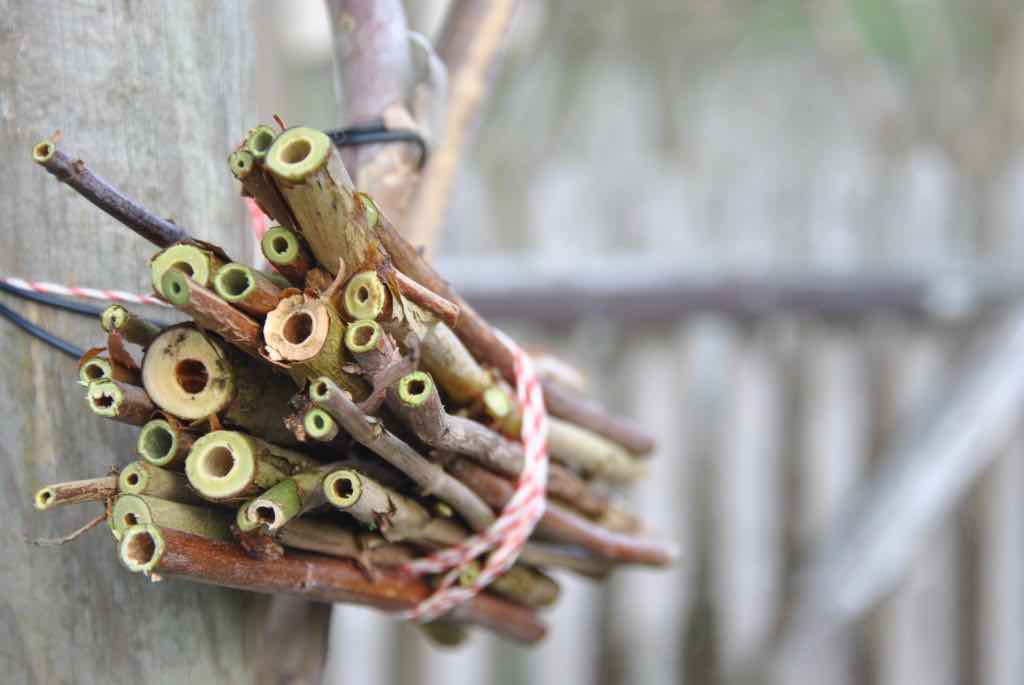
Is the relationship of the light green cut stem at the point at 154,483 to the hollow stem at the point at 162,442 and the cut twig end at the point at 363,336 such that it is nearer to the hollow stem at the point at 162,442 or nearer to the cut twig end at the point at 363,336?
the hollow stem at the point at 162,442

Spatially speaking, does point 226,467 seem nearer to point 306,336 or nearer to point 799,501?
point 306,336

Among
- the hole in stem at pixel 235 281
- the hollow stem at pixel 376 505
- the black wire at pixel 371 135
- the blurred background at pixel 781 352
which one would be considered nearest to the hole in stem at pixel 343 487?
the hollow stem at pixel 376 505

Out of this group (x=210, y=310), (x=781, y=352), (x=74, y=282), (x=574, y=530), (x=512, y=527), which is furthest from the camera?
(x=781, y=352)

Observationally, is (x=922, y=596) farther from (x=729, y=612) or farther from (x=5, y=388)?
(x=5, y=388)

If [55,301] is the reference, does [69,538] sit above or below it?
below

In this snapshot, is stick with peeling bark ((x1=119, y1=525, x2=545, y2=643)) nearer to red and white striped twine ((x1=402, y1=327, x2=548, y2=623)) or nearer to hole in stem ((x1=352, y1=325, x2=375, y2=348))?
red and white striped twine ((x1=402, y1=327, x2=548, y2=623))

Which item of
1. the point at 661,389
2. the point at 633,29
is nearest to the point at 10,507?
the point at 661,389

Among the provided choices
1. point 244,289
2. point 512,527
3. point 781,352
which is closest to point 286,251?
point 244,289
